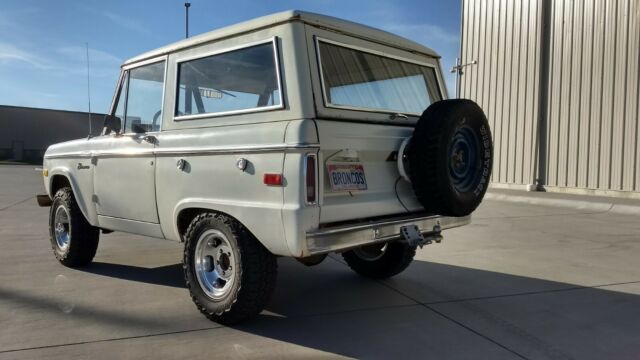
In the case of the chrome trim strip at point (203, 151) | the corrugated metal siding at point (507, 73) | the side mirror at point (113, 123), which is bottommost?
the chrome trim strip at point (203, 151)

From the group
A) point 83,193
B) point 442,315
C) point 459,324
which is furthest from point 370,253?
point 83,193

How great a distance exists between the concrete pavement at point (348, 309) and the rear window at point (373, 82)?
1618 mm

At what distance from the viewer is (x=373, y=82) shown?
414 cm

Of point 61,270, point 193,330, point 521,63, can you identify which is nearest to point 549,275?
point 193,330

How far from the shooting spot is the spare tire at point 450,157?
11.9ft

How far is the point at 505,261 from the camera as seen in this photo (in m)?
6.17

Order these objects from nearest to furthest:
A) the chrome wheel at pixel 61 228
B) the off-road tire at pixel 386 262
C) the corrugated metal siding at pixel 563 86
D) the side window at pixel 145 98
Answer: the side window at pixel 145 98 → the off-road tire at pixel 386 262 → the chrome wheel at pixel 61 228 → the corrugated metal siding at pixel 563 86

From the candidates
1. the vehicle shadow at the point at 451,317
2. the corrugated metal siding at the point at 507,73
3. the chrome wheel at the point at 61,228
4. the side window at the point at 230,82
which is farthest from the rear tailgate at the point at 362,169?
the corrugated metal siding at the point at 507,73

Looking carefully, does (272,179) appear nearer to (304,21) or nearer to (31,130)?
(304,21)

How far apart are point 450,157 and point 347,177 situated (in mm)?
810

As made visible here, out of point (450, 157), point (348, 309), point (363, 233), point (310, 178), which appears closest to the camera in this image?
point (310, 178)

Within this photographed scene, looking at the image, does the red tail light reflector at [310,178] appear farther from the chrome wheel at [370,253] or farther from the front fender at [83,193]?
the front fender at [83,193]

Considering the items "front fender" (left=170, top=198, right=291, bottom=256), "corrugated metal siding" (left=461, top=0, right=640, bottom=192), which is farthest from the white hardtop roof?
"corrugated metal siding" (left=461, top=0, right=640, bottom=192)

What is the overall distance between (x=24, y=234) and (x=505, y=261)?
6.72 meters
